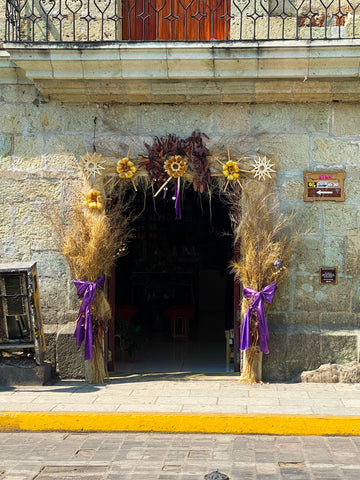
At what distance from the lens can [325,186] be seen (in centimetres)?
798

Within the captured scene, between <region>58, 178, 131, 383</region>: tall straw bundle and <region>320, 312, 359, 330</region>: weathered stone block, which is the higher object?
<region>58, 178, 131, 383</region>: tall straw bundle

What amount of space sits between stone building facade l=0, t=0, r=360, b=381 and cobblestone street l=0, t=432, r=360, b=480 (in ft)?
6.92

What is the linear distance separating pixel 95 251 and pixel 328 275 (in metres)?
2.75

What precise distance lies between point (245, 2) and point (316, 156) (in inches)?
79.7

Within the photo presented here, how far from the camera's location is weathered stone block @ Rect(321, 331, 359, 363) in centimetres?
785

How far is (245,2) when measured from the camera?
8.05 metres

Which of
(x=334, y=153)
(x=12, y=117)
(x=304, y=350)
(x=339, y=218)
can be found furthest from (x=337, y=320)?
(x=12, y=117)

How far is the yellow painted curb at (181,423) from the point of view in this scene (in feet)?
19.8

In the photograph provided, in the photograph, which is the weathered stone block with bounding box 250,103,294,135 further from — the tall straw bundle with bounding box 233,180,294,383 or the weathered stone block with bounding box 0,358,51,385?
the weathered stone block with bounding box 0,358,51,385

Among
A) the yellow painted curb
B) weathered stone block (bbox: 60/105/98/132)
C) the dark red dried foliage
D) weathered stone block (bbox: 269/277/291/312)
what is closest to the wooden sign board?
weathered stone block (bbox: 269/277/291/312)

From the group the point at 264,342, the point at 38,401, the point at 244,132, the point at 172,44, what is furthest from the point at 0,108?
the point at 264,342

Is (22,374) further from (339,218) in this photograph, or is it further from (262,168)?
(339,218)

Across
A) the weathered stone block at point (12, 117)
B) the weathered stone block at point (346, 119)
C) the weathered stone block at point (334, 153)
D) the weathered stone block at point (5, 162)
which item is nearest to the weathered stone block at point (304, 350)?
the weathered stone block at point (334, 153)

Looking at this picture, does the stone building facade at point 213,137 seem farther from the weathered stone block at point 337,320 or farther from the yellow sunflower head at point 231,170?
the yellow sunflower head at point 231,170
